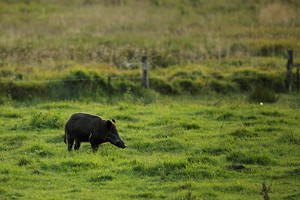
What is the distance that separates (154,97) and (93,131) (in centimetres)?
1002

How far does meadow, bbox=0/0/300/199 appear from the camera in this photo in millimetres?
14086

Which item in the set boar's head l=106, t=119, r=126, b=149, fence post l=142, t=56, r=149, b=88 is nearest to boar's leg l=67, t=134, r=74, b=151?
boar's head l=106, t=119, r=126, b=149

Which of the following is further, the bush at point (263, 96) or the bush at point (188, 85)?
the bush at point (188, 85)

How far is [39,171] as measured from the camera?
14648 mm

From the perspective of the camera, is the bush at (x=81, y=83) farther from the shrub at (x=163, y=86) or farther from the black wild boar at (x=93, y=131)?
the black wild boar at (x=93, y=131)

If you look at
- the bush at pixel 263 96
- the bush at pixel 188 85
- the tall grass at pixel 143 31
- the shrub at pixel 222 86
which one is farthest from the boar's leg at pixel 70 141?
the tall grass at pixel 143 31

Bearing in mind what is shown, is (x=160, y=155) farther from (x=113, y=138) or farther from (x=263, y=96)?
(x=263, y=96)

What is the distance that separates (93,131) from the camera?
15992 mm

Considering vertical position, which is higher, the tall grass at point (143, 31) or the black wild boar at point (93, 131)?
the tall grass at point (143, 31)

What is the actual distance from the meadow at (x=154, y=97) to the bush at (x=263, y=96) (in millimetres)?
71

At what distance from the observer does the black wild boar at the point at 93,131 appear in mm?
16047

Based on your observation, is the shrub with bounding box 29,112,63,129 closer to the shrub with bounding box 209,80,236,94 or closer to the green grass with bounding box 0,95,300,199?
the green grass with bounding box 0,95,300,199

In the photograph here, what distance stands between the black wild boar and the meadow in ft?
0.98

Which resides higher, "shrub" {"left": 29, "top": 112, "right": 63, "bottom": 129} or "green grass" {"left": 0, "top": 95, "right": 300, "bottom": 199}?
"shrub" {"left": 29, "top": 112, "right": 63, "bottom": 129}
